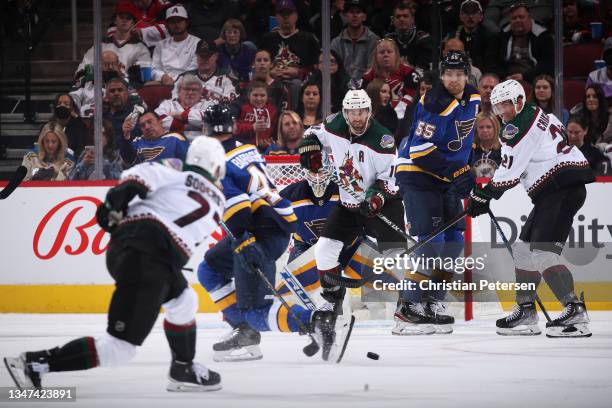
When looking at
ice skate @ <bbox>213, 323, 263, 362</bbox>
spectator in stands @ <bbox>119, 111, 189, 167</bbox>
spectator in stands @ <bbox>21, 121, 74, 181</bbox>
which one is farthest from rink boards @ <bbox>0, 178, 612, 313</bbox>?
ice skate @ <bbox>213, 323, 263, 362</bbox>

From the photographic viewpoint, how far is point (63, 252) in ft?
25.7

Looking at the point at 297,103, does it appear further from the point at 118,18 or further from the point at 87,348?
the point at 87,348

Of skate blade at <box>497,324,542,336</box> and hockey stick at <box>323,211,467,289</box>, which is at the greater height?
hockey stick at <box>323,211,467,289</box>

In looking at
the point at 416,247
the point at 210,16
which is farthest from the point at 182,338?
the point at 210,16

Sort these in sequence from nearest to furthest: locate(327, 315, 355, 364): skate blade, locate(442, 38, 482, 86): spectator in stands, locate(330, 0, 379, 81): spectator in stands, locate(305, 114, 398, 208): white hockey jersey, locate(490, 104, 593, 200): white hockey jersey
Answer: locate(327, 315, 355, 364): skate blade → locate(490, 104, 593, 200): white hockey jersey → locate(305, 114, 398, 208): white hockey jersey → locate(442, 38, 482, 86): spectator in stands → locate(330, 0, 379, 81): spectator in stands

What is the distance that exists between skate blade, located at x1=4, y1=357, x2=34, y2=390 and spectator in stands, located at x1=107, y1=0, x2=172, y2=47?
481cm

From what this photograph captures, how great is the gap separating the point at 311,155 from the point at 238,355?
1.28 meters

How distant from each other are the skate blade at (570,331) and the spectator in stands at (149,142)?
2917 millimetres

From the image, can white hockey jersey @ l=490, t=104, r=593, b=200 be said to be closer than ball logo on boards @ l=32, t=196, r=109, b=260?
Yes

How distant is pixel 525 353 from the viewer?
5.61 meters

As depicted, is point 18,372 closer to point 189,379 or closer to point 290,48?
point 189,379

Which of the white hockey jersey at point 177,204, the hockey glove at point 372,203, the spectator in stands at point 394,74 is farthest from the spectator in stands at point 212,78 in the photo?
the white hockey jersey at point 177,204

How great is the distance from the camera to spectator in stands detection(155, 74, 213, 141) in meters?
8.23

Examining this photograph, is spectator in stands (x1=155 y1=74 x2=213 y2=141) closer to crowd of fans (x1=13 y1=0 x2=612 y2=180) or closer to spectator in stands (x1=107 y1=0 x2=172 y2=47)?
crowd of fans (x1=13 y1=0 x2=612 y2=180)
